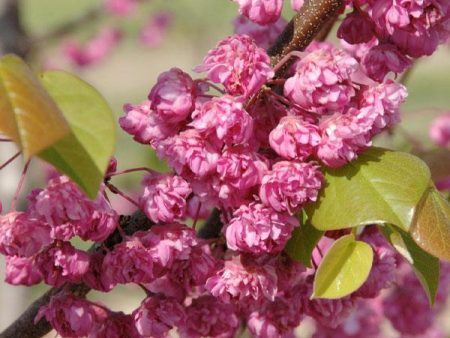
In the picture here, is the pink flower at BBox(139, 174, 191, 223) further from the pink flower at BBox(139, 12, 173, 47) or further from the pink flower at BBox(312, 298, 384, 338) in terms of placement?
the pink flower at BBox(139, 12, 173, 47)

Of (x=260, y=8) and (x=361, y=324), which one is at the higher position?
(x=260, y=8)

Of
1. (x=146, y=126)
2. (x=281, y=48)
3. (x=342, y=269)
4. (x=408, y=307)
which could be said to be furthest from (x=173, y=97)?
(x=408, y=307)

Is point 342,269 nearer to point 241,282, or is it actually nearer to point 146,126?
point 241,282

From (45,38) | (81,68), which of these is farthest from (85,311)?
(81,68)

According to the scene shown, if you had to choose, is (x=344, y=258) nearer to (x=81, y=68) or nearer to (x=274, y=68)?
(x=274, y=68)

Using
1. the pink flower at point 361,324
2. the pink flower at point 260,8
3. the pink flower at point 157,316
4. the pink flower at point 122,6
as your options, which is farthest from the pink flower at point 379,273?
the pink flower at point 122,6

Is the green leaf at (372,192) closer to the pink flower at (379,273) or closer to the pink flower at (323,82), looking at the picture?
the pink flower at (323,82)

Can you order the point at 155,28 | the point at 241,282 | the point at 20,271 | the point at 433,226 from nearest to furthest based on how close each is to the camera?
the point at 433,226 < the point at 241,282 < the point at 20,271 < the point at 155,28
